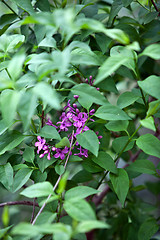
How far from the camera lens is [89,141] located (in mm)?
475

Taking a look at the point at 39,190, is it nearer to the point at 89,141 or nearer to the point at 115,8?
the point at 89,141

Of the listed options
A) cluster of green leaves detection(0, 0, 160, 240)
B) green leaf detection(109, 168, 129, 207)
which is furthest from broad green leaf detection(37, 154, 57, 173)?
green leaf detection(109, 168, 129, 207)

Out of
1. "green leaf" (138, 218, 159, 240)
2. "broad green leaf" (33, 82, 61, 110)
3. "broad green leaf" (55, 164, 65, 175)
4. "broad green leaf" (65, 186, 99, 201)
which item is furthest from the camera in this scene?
"green leaf" (138, 218, 159, 240)

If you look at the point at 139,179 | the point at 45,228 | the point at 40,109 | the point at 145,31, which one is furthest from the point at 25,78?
the point at 139,179

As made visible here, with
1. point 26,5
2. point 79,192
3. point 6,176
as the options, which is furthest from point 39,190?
point 26,5

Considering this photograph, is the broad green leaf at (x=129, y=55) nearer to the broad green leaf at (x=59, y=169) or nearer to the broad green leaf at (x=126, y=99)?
the broad green leaf at (x=126, y=99)

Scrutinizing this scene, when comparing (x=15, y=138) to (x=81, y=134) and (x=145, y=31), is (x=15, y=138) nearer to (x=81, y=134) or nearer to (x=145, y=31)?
(x=81, y=134)

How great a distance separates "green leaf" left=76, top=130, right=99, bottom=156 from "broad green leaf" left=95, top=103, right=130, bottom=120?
40mm

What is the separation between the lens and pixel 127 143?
530 millimetres

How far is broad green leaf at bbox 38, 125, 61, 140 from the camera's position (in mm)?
499

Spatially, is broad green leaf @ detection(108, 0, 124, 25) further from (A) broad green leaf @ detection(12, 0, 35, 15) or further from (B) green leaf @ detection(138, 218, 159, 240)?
(B) green leaf @ detection(138, 218, 159, 240)

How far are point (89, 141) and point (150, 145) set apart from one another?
0.35 ft

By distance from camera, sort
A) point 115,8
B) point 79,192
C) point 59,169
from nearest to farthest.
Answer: point 79,192 → point 59,169 → point 115,8

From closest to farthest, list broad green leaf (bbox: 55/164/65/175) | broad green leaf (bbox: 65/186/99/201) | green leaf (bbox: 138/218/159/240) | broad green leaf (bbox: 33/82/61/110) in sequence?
broad green leaf (bbox: 33/82/61/110), broad green leaf (bbox: 65/186/99/201), broad green leaf (bbox: 55/164/65/175), green leaf (bbox: 138/218/159/240)
